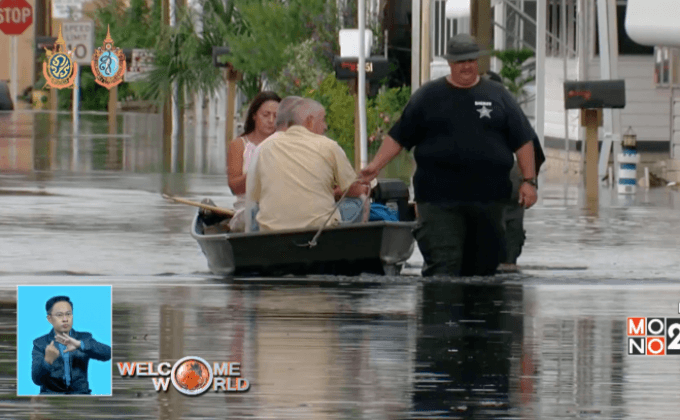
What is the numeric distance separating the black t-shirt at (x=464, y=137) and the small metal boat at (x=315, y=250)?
0.71 meters

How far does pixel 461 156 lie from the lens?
11328mm

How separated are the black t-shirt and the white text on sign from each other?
83.9m

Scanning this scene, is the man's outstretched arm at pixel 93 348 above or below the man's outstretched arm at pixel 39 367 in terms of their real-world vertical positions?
above

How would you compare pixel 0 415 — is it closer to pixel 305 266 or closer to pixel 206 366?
pixel 206 366

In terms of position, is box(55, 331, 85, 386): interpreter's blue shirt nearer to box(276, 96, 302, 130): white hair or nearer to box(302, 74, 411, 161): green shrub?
box(276, 96, 302, 130): white hair

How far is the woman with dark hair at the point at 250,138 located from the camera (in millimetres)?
13133

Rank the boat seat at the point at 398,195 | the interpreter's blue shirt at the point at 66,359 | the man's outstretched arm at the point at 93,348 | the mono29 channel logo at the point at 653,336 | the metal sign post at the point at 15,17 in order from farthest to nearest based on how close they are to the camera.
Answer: the metal sign post at the point at 15,17 → the boat seat at the point at 398,195 → the mono29 channel logo at the point at 653,336 → the man's outstretched arm at the point at 93,348 → the interpreter's blue shirt at the point at 66,359

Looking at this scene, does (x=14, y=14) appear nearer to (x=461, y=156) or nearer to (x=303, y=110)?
(x=303, y=110)

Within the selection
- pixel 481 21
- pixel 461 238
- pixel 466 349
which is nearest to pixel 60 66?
pixel 481 21

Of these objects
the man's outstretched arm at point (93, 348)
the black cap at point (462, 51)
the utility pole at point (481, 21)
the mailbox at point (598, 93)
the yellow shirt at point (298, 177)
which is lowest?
the man's outstretched arm at point (93, 348)

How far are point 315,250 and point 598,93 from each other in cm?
965

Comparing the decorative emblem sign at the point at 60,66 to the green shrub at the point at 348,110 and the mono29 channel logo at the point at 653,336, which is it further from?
the mono29 channel logo at the point at 653,336

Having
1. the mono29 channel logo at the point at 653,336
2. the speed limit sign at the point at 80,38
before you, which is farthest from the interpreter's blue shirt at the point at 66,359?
the speed limit sign at the point at 80,38

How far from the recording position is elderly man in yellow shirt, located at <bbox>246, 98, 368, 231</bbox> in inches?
476
